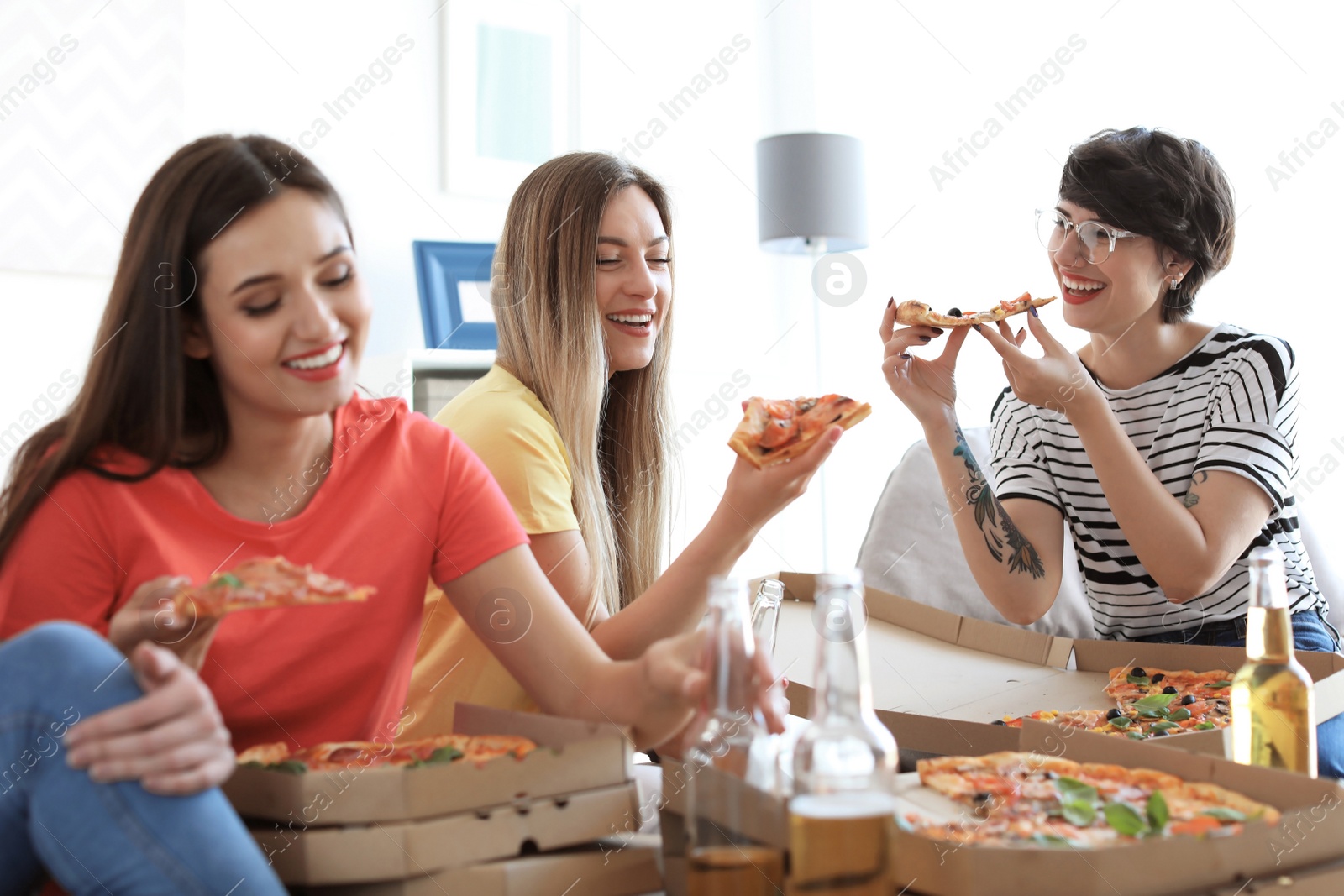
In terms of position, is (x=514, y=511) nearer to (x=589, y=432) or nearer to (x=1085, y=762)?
(x=589, y=432)

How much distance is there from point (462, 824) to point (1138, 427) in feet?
5.04

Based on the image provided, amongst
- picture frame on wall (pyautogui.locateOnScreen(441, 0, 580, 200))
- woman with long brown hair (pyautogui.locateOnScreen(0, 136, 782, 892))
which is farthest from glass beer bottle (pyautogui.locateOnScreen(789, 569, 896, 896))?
picture frame on wall (pyautogui.locateOnScreen(441, 0, 580, 200))

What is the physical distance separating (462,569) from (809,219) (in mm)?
3035

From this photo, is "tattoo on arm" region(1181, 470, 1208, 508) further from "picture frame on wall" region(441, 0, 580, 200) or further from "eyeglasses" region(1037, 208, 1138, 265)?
"picture frame on wall" region(441, 0, 580, 200)

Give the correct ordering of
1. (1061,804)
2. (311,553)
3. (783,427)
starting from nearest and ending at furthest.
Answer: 1. (1061,804)
2. (311,553)
3. (783,427)

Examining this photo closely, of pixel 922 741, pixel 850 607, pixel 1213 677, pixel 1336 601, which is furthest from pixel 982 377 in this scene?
pixel 850 607

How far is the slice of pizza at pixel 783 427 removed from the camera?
1.38 meters

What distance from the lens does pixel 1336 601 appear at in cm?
207

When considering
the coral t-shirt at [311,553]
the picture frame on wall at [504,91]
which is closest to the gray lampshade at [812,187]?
the picture frame on wall at [504,91]

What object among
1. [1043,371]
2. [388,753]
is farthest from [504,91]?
[388,753]

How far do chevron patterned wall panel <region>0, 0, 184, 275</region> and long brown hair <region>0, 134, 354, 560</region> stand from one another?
2.37 meters

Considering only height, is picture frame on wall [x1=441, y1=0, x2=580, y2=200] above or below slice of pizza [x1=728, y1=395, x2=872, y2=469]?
above

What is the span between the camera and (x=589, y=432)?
173cm

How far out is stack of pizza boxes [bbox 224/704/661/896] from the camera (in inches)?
29.7
